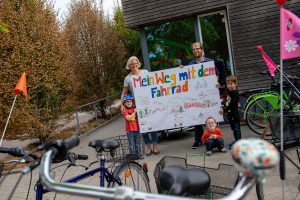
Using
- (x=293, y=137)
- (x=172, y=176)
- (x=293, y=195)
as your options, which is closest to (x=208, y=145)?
(x=293, y=195)

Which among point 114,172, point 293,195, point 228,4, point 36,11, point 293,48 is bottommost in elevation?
point 293,195

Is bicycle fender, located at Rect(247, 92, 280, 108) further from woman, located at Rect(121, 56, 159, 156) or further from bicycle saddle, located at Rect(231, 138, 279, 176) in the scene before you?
bicycle saddle, located at Rect(231, 138, 279, 176)

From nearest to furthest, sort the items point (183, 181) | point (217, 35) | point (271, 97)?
point (183, 181) → point (271, 97) → point (217, 35)

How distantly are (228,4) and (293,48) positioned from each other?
5924 millimetres

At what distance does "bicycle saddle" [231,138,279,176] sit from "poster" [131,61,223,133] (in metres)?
5.89

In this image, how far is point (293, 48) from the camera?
4.10 metres

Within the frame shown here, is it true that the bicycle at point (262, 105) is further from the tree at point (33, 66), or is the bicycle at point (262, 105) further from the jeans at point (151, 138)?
the tree at point (33, 66)

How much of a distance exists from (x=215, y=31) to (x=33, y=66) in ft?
16.1

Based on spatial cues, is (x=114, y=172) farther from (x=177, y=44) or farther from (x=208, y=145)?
(x=177, y=44)

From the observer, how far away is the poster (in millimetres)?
7230

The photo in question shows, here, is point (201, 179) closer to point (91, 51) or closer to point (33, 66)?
point (33, 66)

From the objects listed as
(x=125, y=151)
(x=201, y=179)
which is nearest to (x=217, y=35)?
(x=125, y=151)

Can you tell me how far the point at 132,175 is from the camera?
14.3ft

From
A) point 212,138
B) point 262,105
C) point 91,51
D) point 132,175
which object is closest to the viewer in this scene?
point 132,175
